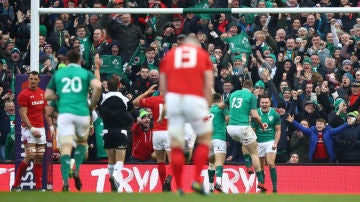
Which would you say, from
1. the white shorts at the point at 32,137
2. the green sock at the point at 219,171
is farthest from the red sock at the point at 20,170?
the green sock at the point at 219,171

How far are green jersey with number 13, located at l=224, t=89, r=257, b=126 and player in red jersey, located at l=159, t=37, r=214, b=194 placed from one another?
773 centimetres

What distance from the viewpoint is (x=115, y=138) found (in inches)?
890

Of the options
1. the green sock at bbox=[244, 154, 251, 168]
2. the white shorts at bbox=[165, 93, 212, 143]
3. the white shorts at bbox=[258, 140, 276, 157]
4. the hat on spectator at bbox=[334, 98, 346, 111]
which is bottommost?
the green sock at bbox=[244, 154, 251, 168]

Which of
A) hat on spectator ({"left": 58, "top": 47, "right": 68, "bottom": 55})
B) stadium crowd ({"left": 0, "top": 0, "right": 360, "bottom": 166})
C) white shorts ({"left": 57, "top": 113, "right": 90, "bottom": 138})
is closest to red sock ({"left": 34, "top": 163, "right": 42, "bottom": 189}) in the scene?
stadium crowd ({"left": 0, "top": 0, "right": 360, "bottom": 166})

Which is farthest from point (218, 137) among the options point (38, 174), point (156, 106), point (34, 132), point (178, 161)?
point (178, 161)

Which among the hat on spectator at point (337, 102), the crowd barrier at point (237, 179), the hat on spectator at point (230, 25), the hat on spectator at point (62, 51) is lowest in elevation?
the crowd barrier at point (237, 179)

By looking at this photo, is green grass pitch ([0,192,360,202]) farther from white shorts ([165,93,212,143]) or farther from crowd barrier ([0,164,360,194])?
crowd barrier ([0,164,360,194])

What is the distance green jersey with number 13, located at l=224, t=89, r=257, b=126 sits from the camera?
77.3 feet

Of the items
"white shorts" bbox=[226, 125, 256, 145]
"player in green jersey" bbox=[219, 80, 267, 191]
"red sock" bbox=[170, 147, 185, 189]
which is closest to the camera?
"red sock" bbox=[170, 147, 185, 189]

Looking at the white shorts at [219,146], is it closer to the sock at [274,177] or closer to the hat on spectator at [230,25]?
the sock at [274,177]

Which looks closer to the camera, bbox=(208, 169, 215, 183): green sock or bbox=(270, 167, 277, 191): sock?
bbox=(270, 167, 277, 191): sock

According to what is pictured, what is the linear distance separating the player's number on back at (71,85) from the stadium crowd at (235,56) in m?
7.45

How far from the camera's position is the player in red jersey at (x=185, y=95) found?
616 inches

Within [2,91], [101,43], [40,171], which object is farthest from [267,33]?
[40,171]
